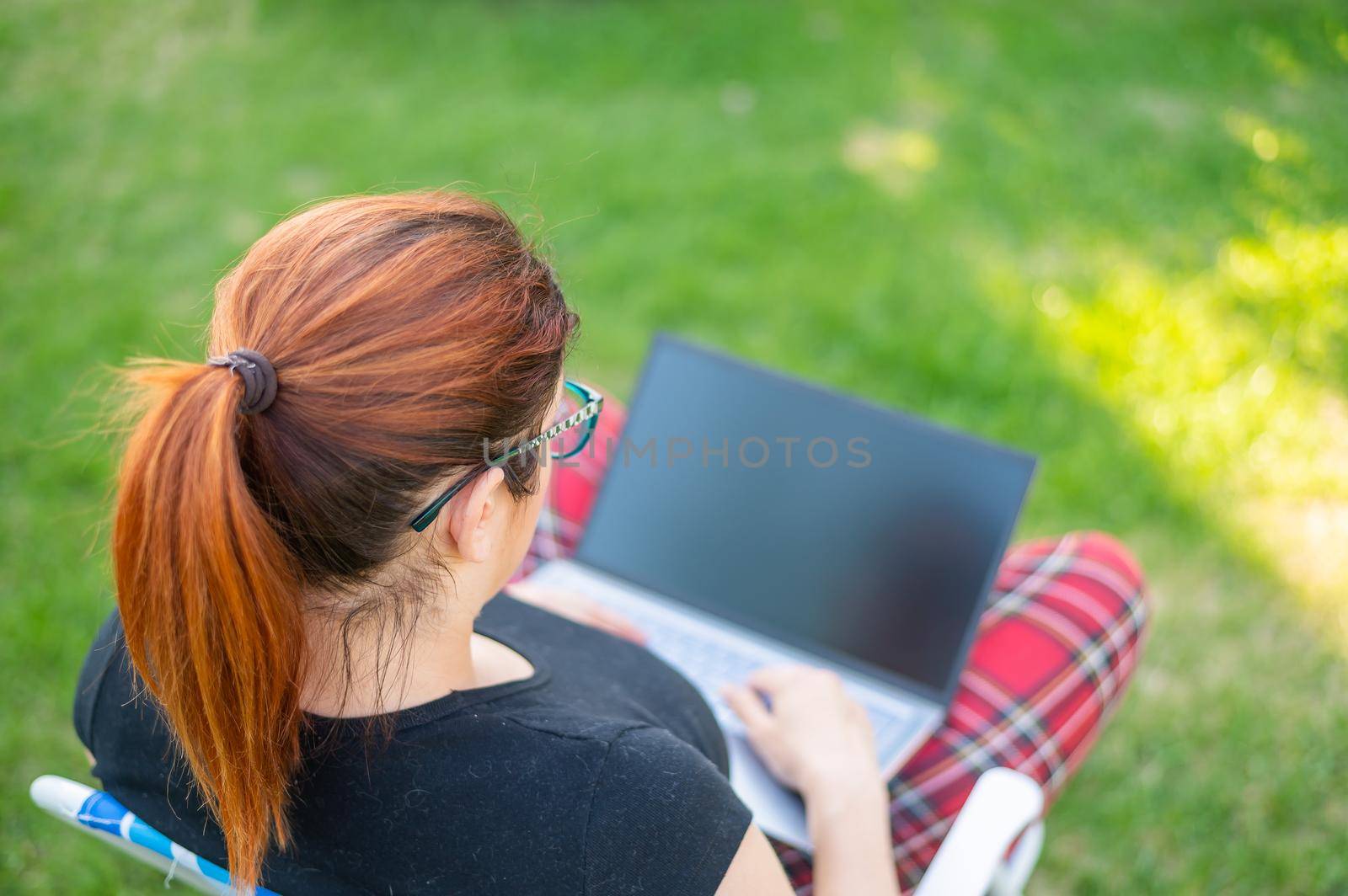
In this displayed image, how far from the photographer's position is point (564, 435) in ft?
3.60

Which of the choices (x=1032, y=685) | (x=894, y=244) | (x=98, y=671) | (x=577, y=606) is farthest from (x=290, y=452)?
(x=894, y=244)

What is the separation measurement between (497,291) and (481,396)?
0.10 metres

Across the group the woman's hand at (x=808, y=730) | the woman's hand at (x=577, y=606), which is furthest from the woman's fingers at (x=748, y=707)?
the woman's hand at (x=577, y=606)

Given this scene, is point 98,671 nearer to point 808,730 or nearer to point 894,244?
point 808,730

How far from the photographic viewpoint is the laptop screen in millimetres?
1486

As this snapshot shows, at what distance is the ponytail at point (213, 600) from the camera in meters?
0.78

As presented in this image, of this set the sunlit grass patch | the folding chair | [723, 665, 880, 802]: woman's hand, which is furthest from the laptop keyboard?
the sunlit grass patch

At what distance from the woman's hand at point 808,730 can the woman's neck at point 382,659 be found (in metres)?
0.44

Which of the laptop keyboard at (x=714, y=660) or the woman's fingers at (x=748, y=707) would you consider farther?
the laptop keyboard at (x=714, y=660)

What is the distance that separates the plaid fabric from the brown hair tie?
890 millimetres

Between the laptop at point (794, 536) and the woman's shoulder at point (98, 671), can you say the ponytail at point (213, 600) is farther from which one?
the laptop at point (794, 536)

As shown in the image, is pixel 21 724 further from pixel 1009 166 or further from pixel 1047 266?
pixel 1009 166

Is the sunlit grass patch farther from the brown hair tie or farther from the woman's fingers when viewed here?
the brown hair tie

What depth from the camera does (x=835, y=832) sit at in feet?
3.70
